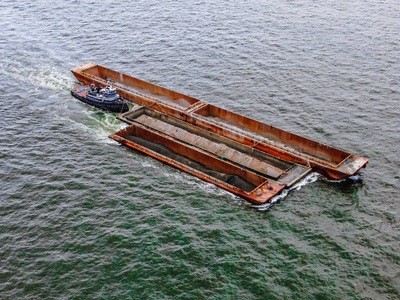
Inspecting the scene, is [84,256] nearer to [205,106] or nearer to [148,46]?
[205,106]

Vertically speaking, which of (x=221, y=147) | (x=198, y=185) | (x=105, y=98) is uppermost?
(x=105, y=98)

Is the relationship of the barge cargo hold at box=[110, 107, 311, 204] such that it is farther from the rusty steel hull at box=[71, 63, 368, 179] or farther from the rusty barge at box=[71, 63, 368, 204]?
the rusty steel hull at box=[71, 63, 368, 179]

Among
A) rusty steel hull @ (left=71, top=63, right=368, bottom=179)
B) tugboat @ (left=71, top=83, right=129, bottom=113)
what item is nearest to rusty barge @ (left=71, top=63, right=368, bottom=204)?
rusty steel hull @ (left=71, top=63, right=368, bottom=179)

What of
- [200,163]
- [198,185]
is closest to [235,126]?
[200,163]

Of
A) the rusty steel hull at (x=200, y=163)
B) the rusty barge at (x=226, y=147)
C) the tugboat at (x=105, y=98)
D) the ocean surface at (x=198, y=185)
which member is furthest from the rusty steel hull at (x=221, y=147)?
the tugboat at (x=105, y=98)

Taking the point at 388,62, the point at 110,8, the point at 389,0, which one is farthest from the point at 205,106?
the point at 389,0

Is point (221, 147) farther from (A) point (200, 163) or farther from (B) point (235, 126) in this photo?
(B) point (235, 126)
